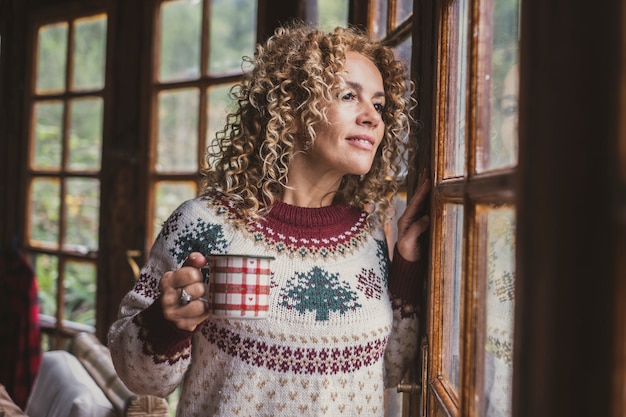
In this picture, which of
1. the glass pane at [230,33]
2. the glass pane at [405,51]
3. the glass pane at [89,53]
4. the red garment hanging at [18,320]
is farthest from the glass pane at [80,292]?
the glass pane at [405,51]

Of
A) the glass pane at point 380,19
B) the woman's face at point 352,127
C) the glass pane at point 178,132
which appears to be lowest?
the woman's face at point 352,127

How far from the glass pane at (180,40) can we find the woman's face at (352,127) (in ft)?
4.86

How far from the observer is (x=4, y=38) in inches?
137

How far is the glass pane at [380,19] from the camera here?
1.73m

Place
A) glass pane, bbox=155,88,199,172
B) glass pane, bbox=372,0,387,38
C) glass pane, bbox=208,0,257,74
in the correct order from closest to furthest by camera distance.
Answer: glass pane, bbox=372,0,387,38 → glass pane, bbox=208,0,257,74 → glass pane, bbox=155,88,199,172

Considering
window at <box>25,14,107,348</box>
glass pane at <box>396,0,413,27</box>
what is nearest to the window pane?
glass pane at <box>396,0,413,27</box>

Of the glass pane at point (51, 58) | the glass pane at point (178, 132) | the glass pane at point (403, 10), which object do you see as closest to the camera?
the glass pane at point (403, 10)

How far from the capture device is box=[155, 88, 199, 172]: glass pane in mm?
2777

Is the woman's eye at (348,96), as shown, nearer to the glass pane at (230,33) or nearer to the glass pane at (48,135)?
the glass pane at (230,33)

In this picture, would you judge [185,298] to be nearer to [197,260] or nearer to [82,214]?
[197,260]

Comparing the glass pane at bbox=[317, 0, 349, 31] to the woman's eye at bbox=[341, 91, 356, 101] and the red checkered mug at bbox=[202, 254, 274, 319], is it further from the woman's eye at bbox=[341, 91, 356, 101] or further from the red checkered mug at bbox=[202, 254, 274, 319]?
the red checkered mug at bbox=[202, 254, 274, 319]

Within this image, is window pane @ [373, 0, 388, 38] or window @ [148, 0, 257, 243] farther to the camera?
window @ [148, 0, 257, 243]

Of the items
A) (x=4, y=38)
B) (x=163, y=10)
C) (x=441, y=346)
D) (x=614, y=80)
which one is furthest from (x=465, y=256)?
(x=4, y=38)

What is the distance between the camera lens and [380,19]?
69.2 inches
